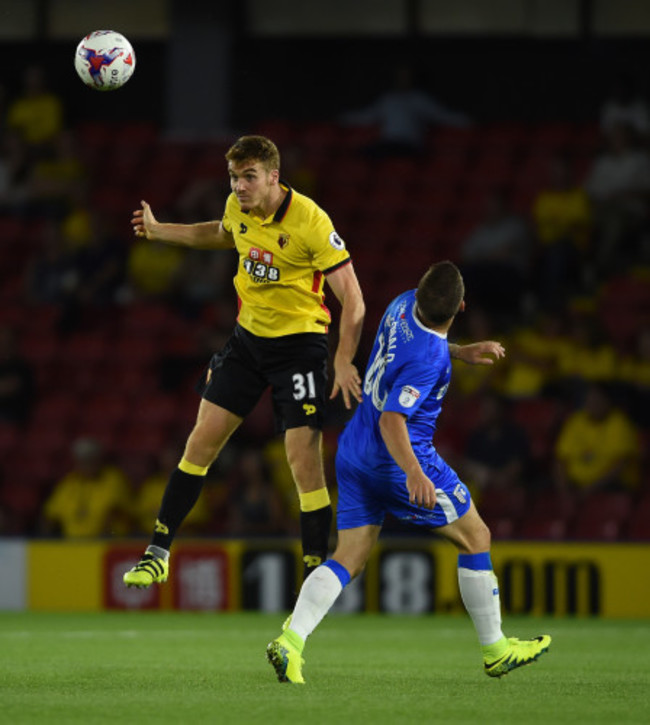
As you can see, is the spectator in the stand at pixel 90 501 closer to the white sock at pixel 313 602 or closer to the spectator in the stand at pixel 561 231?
the spectator in the stand at pixel 561 231

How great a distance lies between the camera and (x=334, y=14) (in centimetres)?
1769

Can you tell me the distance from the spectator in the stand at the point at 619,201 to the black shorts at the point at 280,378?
24.1 ft

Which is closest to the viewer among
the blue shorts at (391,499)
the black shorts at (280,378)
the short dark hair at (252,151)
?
the blue shorts at (391,499)

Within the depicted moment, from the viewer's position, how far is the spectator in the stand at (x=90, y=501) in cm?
1253

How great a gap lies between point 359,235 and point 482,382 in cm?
276

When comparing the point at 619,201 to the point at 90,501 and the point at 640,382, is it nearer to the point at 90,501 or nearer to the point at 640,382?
the point at 640,382

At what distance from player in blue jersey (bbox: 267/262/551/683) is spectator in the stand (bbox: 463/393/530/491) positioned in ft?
18.0

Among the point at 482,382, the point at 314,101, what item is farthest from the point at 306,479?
the point at 314,101

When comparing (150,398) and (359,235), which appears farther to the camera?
(359,235)

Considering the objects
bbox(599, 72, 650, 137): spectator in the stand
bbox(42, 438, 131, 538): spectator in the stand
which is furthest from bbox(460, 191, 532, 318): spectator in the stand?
bbox(42, 438, 131, 538): spectator in the stand

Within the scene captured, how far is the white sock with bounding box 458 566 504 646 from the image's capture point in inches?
259

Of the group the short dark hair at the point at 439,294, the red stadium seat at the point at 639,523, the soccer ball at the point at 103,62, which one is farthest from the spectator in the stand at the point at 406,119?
the short dark hair at the point at 439,294

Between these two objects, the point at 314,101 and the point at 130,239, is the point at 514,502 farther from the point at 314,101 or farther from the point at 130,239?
the point at 314,101

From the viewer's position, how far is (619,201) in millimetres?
14414
